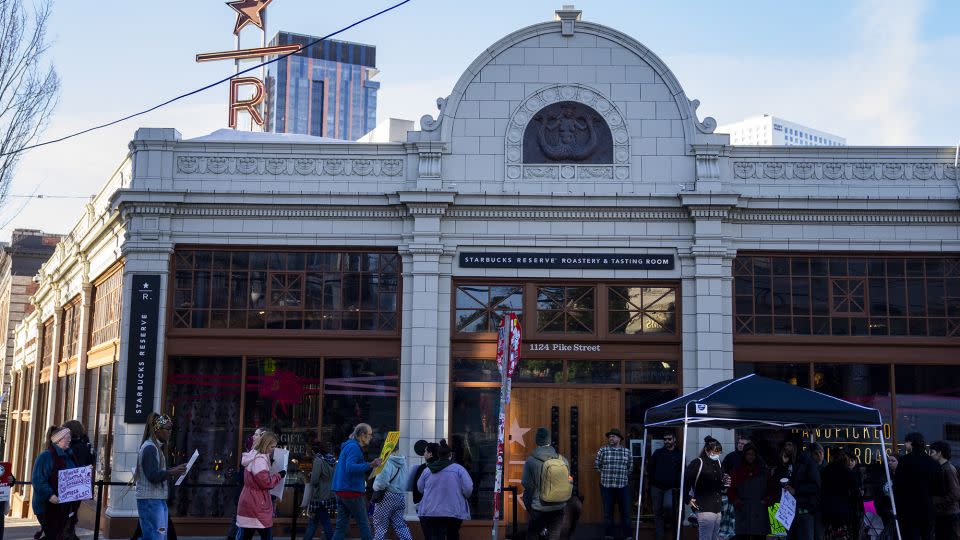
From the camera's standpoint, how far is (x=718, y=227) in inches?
723

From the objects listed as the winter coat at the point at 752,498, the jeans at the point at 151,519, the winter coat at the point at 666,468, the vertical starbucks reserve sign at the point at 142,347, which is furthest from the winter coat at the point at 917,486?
the vertical starbucks reserve sign at the point at 142,347

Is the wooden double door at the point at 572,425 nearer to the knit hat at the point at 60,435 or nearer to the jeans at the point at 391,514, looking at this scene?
the jeans at the point at 391,514

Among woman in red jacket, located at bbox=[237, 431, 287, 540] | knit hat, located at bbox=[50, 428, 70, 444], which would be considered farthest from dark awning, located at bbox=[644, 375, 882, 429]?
knit hat, located at bbox=[50, 428, 70, 444]

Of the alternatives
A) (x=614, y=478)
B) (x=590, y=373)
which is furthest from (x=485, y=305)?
(x=614, y=478)

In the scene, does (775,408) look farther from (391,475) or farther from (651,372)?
(651,372)

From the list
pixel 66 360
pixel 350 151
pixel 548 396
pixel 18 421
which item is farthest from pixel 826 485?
pixel 18 421

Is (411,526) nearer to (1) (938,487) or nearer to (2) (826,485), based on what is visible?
(2) (826,485)

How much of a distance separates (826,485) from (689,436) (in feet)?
12.8

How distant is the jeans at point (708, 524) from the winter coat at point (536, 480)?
1763mm

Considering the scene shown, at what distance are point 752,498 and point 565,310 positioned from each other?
5.72m

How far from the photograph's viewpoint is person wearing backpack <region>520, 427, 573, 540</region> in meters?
13.5

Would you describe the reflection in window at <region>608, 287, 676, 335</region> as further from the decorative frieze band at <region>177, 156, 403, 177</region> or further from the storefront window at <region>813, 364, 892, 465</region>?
the decorative frieze band at <region>177, 156, 403, 177</region>

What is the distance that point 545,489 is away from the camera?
44.5 feet

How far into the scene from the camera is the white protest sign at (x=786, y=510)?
12.9 m
